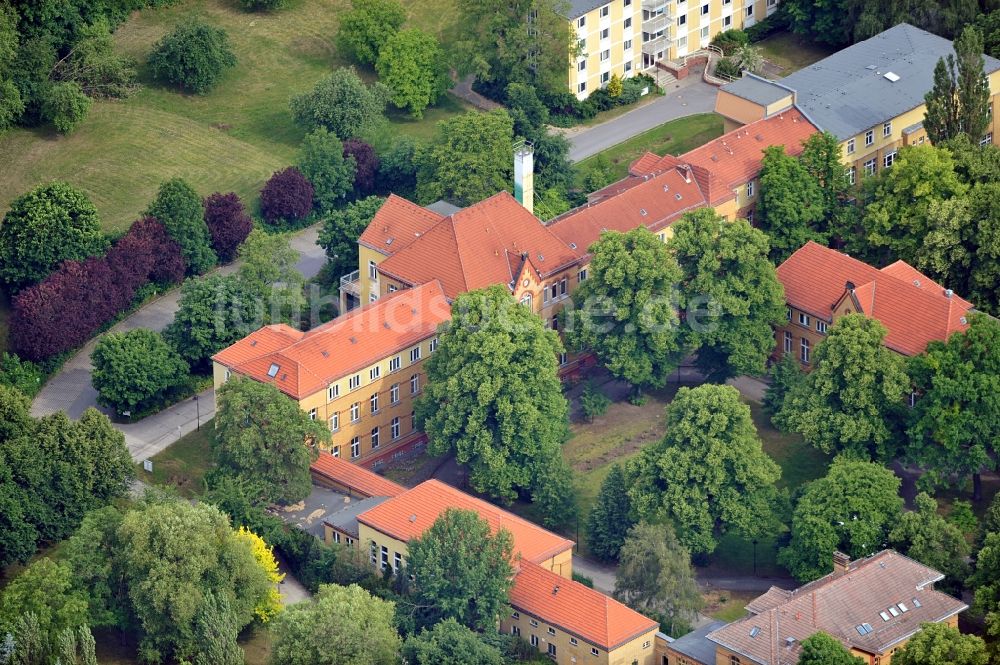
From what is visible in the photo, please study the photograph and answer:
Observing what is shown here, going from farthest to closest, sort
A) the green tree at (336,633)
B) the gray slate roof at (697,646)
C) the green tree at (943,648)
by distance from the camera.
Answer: the gray slate roof at (697,646) → the green tree at (336,633) → the green tree at (943,648)

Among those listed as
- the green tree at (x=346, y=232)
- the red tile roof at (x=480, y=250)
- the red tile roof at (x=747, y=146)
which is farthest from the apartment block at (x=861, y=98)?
the green tree at (x=346, y=232)

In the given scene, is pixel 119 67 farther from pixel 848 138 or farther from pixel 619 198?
pixel 848 138

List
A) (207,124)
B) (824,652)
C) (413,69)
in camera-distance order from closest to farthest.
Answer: (824,652)
(207,124)
(413,69)

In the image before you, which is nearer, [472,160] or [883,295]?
[883,295]

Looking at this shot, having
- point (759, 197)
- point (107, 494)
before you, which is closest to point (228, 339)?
point (107, 494)

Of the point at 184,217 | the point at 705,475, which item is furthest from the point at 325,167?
the point at 705,475

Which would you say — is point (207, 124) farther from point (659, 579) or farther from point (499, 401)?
point (659, 579)

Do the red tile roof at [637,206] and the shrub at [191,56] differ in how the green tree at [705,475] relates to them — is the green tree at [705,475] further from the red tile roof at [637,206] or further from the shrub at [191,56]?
the shrub at [191,56]

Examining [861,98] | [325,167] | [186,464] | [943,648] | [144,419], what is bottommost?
[186,464]
